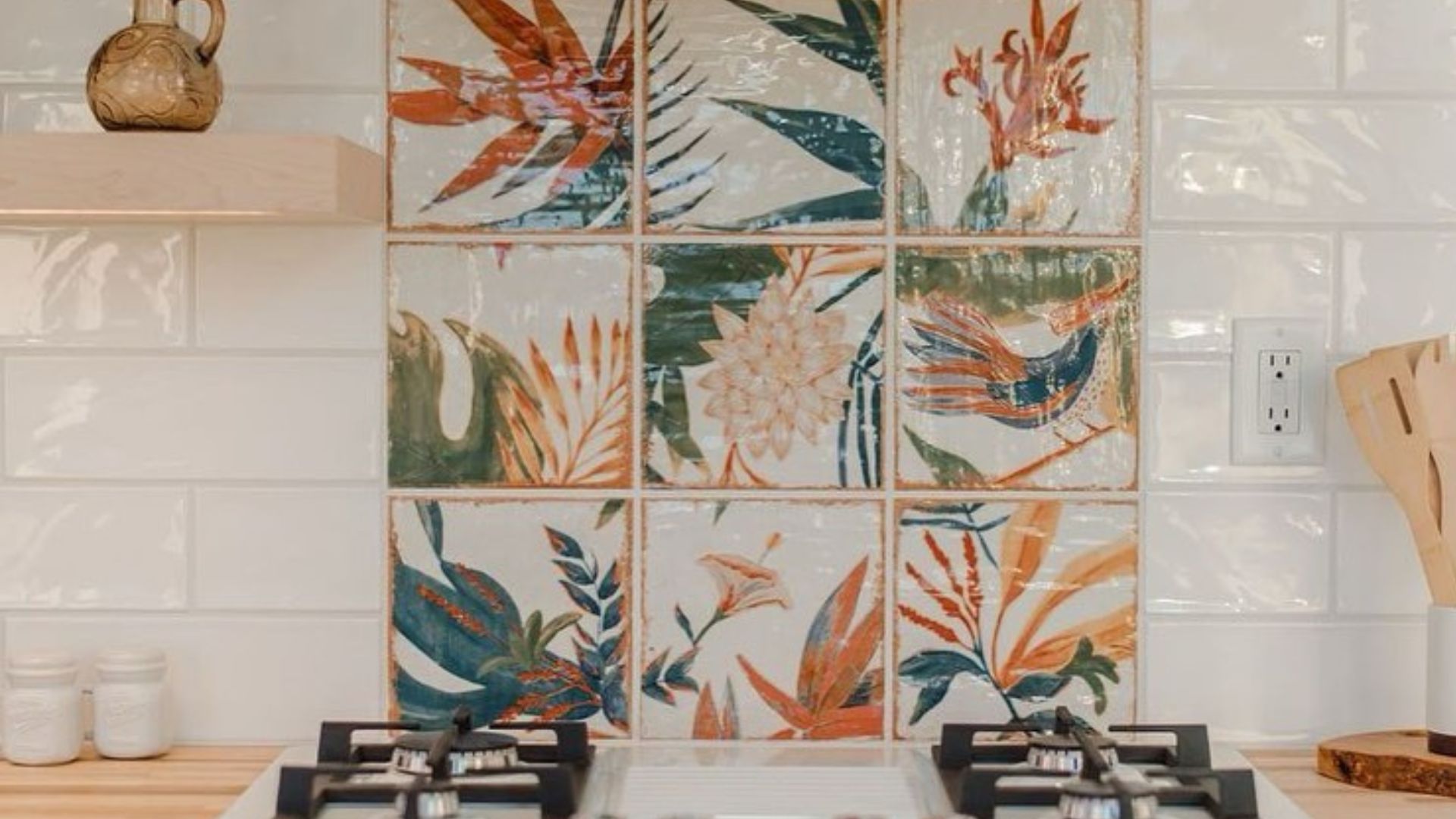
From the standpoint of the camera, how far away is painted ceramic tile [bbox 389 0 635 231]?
171 cm

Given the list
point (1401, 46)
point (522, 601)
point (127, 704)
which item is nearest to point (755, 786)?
point (522, 601)

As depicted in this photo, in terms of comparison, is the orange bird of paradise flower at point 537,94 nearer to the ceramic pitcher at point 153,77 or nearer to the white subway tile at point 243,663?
the ceramic pitcher at point 153,77

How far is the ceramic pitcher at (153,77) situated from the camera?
1504mm

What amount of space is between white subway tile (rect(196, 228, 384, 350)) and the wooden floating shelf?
22 cm

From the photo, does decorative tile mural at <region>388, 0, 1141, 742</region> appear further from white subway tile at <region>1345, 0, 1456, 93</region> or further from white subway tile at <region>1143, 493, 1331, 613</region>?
white subway tile at <region>1345, 0, 1456, 93</region>

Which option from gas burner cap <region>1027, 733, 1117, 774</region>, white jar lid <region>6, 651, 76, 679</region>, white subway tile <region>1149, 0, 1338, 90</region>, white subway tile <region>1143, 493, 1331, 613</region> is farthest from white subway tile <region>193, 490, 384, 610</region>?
white subway tile <region>1149, 0, 1338, 90</region>

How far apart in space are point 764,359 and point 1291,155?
53 cm

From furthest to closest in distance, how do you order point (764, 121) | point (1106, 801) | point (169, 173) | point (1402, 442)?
point (764, 121) < point (1402, 442) < point (169, 173) < point (1106, 801)

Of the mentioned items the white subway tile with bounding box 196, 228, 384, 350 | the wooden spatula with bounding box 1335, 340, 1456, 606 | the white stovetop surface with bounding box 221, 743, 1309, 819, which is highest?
the white subway tile with bounding box 196, 228, 384, 350

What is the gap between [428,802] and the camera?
4.47 feet

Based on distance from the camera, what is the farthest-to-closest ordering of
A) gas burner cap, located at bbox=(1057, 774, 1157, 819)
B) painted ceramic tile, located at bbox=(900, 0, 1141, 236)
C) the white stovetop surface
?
painted ceramic tile, located at bbox=(900, 0, 1141, 236) < the white stovetop surface < gas burner cap, located at bbox=(1057, 774, 1157, 819)

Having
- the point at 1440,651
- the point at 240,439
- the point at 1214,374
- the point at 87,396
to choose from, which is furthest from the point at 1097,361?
the point at 87,396

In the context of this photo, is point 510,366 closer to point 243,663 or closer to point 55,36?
point 243,663

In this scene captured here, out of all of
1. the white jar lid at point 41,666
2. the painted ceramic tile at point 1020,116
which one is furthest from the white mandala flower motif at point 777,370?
the white jar lid at point 41,666
